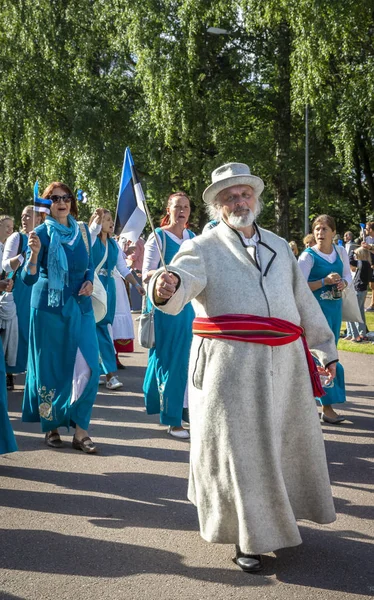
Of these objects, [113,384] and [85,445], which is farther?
[113,384]

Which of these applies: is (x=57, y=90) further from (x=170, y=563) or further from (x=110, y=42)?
(x=170, y=563)

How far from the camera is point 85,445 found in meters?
6.93

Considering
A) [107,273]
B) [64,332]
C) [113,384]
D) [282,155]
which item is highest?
[282,155]

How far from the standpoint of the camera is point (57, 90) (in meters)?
27.7

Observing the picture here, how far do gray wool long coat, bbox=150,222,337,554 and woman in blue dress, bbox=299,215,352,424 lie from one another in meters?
3.52

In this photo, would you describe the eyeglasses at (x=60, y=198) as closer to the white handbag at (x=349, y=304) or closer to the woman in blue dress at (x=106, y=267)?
the woman in blue dress at (x=106, y=267)

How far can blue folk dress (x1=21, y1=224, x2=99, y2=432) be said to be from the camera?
6.88 meters

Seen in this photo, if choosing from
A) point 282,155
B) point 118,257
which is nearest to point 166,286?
point 118,257

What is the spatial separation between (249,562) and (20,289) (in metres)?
6.65

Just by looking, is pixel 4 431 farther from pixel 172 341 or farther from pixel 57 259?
pixel 172 341

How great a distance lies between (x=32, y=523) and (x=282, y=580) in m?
1.65

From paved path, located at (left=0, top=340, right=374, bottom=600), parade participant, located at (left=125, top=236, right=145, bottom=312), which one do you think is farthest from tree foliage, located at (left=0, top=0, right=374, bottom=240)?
paved path, located at (left=0, top=340, right=374, bottom=600)

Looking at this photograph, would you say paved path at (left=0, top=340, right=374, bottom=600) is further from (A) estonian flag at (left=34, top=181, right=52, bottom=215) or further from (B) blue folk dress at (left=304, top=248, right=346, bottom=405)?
(A) estonian flag at (left=34, top=181, right=52, bottom=215)

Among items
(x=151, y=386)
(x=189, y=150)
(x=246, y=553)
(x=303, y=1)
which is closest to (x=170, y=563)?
(x=246, y=553)
